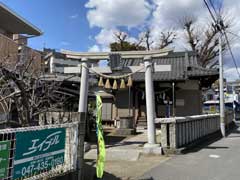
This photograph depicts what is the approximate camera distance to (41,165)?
551cm

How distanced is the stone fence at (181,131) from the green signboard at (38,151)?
5.87 meters

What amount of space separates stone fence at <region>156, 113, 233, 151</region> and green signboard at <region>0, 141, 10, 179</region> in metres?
7.31

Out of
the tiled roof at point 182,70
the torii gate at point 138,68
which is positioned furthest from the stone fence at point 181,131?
the tiled roof at point 182,70

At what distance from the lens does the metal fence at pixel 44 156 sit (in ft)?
15.8

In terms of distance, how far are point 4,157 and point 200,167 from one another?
5.77m

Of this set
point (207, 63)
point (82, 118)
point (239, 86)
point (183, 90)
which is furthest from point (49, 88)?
point (239, 86)

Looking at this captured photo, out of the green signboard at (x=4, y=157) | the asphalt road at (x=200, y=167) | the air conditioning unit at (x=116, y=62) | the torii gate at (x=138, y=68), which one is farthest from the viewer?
the air conditioning unit at (x=116, y=62)

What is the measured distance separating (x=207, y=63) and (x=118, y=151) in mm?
32689

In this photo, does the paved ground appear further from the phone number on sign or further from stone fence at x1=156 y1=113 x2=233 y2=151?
the phone number on sign

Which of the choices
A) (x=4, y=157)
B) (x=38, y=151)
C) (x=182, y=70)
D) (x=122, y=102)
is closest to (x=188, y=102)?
(x=182, y=70)

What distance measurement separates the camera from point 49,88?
32.4ft

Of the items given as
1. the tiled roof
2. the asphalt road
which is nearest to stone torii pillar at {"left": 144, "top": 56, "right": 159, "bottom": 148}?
the asphalt road

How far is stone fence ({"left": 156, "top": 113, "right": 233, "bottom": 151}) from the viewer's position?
11.3 meters

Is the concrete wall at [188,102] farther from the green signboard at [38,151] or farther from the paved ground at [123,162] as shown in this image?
the green signboard at [38,151]
